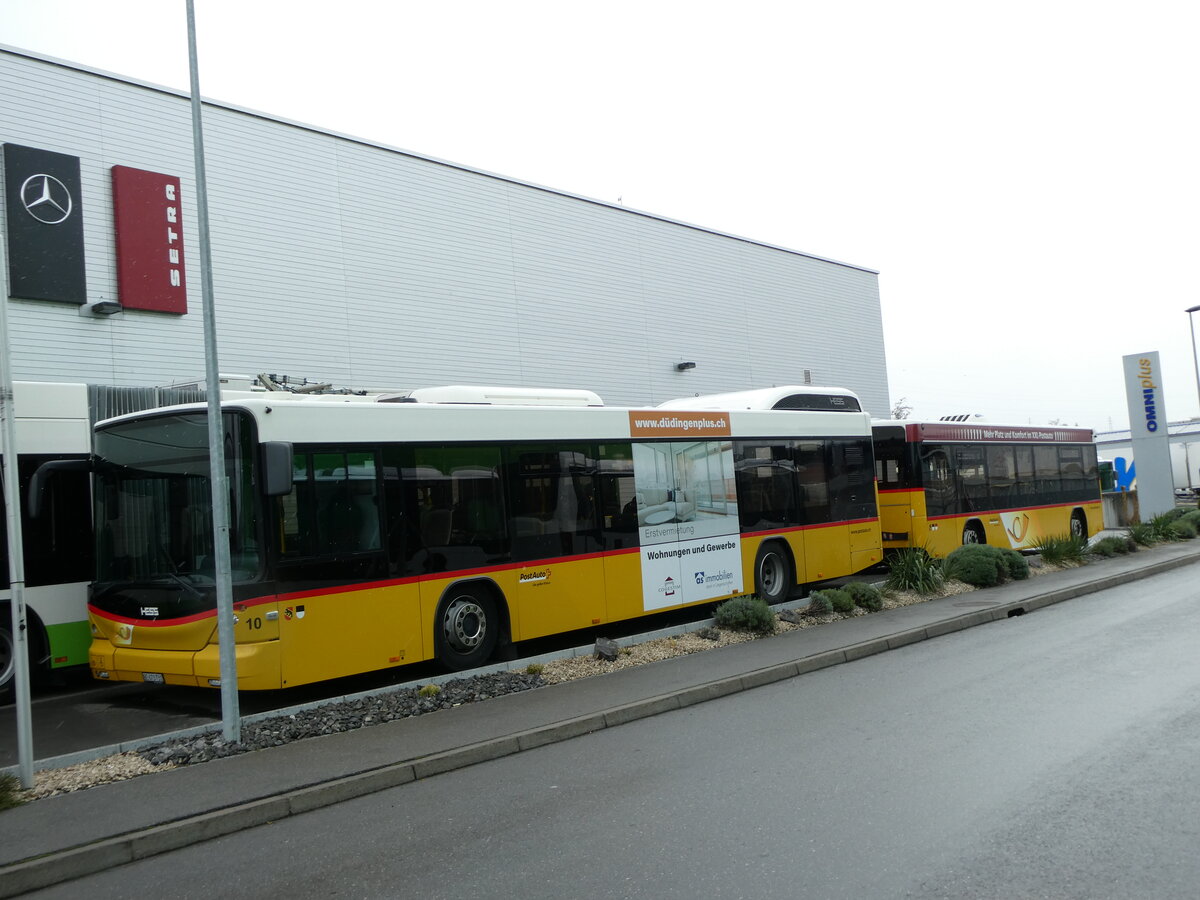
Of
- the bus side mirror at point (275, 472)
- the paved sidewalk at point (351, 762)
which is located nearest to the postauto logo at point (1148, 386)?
the paved sidewalk at point (351, 762)

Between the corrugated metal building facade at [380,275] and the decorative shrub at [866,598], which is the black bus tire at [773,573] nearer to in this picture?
the decorative shrub at [866,598]

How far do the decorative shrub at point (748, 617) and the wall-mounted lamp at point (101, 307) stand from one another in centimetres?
1129

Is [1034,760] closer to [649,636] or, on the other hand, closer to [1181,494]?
[649,636]

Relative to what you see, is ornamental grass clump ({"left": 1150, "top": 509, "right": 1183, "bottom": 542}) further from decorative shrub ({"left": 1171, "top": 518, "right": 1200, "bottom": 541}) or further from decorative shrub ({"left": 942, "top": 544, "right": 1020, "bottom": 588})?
decorative shrub ({"left": 942, "top": 544, "right": 1020, "bottom": 588})

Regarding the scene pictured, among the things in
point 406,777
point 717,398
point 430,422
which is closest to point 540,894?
point 406,777

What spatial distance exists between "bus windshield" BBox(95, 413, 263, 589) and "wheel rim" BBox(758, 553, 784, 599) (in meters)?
7.83

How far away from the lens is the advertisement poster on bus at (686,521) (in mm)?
12500

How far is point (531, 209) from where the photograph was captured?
80.9 ft

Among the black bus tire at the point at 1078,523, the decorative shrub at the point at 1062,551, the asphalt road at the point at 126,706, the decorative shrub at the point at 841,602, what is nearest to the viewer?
the asphalt road at the point at 126,706

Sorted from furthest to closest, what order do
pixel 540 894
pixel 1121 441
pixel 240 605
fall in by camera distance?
pixel 1121 441
pixel 240 605
pixel 540 894

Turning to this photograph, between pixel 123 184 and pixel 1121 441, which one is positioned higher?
pixel 123 184

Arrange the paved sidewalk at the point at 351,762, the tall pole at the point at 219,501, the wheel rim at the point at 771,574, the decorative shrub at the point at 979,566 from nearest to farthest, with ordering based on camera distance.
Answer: the paved sidewalk at the point at 351,762, the tall pole at the point at 219,501, the wheel rim at the point at 771,574, the decorative shrub at the point at 979,566

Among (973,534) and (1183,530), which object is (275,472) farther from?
(1183,530)

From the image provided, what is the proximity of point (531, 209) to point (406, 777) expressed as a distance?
19578 millimetres
